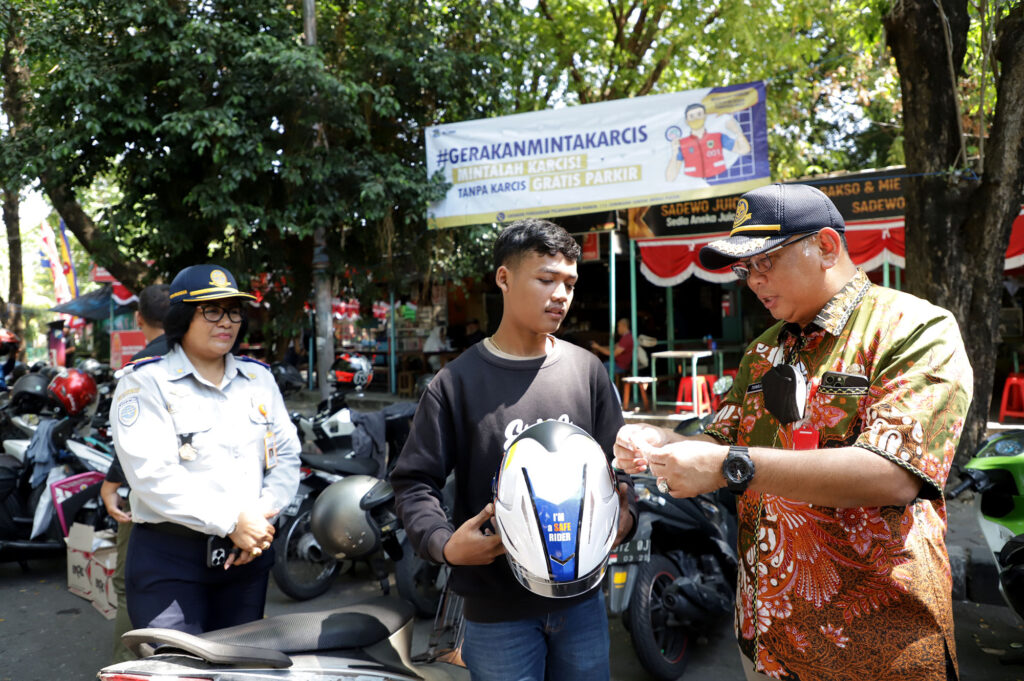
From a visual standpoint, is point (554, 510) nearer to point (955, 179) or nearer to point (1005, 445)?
point (1005, 445)

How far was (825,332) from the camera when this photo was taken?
66.6 inches

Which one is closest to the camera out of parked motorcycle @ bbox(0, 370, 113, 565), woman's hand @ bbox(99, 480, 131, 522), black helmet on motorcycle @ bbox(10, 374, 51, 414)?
woman's hand @ bbox(99, 480, 131, 522)

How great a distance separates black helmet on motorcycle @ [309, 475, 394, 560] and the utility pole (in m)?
5.11

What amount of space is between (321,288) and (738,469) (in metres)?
9.11

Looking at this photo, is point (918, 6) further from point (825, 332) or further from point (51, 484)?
point (51, 484)

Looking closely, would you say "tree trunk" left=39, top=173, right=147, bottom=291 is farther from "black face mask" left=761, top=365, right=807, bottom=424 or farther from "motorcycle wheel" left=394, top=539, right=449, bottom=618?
"black face mask" left=761, top=365, right=807, bottom=424

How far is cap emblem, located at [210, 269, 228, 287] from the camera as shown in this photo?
270 cm

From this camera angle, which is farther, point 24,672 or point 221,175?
point 221,175

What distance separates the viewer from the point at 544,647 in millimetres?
2004

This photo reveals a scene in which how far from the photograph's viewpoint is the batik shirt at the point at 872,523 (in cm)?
147

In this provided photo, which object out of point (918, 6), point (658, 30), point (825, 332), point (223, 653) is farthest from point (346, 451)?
point (658, 30)

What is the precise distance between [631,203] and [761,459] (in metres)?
7.52

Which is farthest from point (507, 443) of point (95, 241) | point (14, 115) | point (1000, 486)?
point (14, 115)

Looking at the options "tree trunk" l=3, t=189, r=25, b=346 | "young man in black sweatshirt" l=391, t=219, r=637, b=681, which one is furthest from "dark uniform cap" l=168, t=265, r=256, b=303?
"tree trunk" l=3, t=189, r=25, b=346
